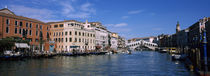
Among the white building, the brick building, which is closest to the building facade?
the brick building

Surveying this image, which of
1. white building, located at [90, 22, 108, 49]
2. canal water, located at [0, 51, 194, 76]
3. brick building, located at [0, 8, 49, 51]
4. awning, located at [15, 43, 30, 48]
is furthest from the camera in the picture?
white building, located at [90, 22, 108, 49]

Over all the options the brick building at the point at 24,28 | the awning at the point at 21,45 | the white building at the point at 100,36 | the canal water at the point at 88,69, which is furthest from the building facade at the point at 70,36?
the canal water at the point at 88,69

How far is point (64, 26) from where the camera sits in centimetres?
5725

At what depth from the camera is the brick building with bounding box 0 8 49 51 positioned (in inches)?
1626

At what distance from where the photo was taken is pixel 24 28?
46.0m

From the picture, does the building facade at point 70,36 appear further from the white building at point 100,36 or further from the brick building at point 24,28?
the white building at point 100,36

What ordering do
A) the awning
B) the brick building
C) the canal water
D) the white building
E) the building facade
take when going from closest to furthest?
the canal water < the awning < the brick building < the building facade < the white building

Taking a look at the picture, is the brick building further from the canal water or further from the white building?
the white building

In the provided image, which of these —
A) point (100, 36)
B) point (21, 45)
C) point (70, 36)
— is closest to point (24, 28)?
point (21, 45)

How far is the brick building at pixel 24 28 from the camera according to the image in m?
41.3

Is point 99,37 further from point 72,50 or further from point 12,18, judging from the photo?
point 12,18

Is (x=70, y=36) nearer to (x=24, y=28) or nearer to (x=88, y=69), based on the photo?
(x=24, y=28)

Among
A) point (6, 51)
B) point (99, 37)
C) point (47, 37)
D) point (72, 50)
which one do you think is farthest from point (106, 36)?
point (6, 51)

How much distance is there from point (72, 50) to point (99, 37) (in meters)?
19.0
